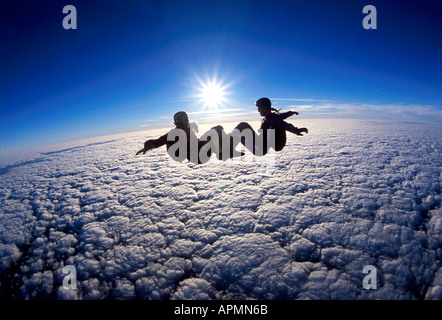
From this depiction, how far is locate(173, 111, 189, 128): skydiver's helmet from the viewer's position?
2.23 m

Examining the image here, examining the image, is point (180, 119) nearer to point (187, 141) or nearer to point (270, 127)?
point (187, 141)

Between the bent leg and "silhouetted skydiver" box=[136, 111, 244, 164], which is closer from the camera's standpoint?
"silhouetted skydiver" box=[136, 111, 244, 164]

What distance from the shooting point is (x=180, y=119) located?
2.23m

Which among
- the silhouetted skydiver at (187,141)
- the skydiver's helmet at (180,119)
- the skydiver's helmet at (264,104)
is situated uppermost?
the skydiver's helmet at (264,104)

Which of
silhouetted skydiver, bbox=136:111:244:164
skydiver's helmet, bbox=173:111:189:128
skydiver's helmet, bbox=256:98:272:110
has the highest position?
skydiver's helmet, bbox=256:98:272:110

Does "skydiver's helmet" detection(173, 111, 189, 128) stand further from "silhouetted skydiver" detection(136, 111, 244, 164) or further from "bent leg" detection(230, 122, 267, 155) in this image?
"bent leg" detection(230, 122, 267, 155)

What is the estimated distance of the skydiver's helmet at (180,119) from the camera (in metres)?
2.23

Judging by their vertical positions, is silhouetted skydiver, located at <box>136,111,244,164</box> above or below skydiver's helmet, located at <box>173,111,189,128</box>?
below

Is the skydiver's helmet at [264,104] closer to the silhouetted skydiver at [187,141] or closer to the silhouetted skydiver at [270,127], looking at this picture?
the silhouetted skydiver at [270,127]

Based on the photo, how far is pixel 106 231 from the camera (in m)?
3.35

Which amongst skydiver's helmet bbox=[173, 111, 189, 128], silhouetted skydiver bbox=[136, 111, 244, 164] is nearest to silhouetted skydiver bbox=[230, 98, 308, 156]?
silhouetted skydiver bbox=[136, 111, 244, 164]

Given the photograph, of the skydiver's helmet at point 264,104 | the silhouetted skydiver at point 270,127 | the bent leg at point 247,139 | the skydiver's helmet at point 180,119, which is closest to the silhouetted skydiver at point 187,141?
the skydiver's helmet at point 180,119

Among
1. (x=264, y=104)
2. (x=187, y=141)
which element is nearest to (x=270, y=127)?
(x=264, y=104)
